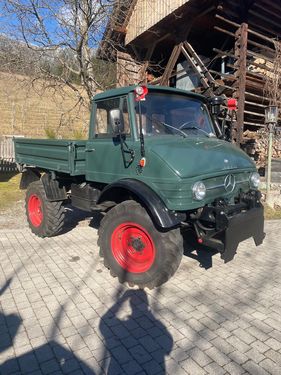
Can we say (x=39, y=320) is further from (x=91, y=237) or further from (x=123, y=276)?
(x=91, y=237)

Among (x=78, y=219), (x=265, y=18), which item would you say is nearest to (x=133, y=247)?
(x=78, y=219)

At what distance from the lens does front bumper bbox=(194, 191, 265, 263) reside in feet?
12.0

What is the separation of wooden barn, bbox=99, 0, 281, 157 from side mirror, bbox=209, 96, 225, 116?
4.06m

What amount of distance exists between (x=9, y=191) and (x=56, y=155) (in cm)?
560

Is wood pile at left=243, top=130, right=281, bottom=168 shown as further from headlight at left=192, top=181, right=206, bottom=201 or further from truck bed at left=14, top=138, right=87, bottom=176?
headlight at left=192, top=181, right=206, bottom=201

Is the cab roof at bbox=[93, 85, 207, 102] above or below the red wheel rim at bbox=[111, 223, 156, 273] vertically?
above

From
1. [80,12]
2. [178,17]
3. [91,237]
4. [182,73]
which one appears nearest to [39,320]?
[91,237]

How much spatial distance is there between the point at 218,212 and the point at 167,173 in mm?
704

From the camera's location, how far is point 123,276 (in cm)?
416

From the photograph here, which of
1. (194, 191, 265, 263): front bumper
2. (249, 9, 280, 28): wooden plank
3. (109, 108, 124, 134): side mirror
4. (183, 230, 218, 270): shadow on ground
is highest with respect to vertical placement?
(249, 9, 280, 28): wooden plank

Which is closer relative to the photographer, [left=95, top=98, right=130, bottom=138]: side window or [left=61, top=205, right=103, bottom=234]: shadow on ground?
[left=95, top=98, right=130, bottom=138]: side window

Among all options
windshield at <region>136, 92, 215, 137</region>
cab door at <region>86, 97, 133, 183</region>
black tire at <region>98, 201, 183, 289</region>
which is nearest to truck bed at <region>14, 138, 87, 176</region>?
cab door at <region>86, 97, 133, 183</region>

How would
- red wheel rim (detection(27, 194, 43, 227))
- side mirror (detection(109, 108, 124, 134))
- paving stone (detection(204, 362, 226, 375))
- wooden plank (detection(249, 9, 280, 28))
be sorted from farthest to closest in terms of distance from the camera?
wooden plank (detection(249, 9, 280, 28)) → red wheel rim (detection(27, 194, 43, 227)) → side mirror (detection(109, 108, 124, 134)) → paving stone (detection(204, 362, 226, 375))

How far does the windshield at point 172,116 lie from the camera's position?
4.26m
